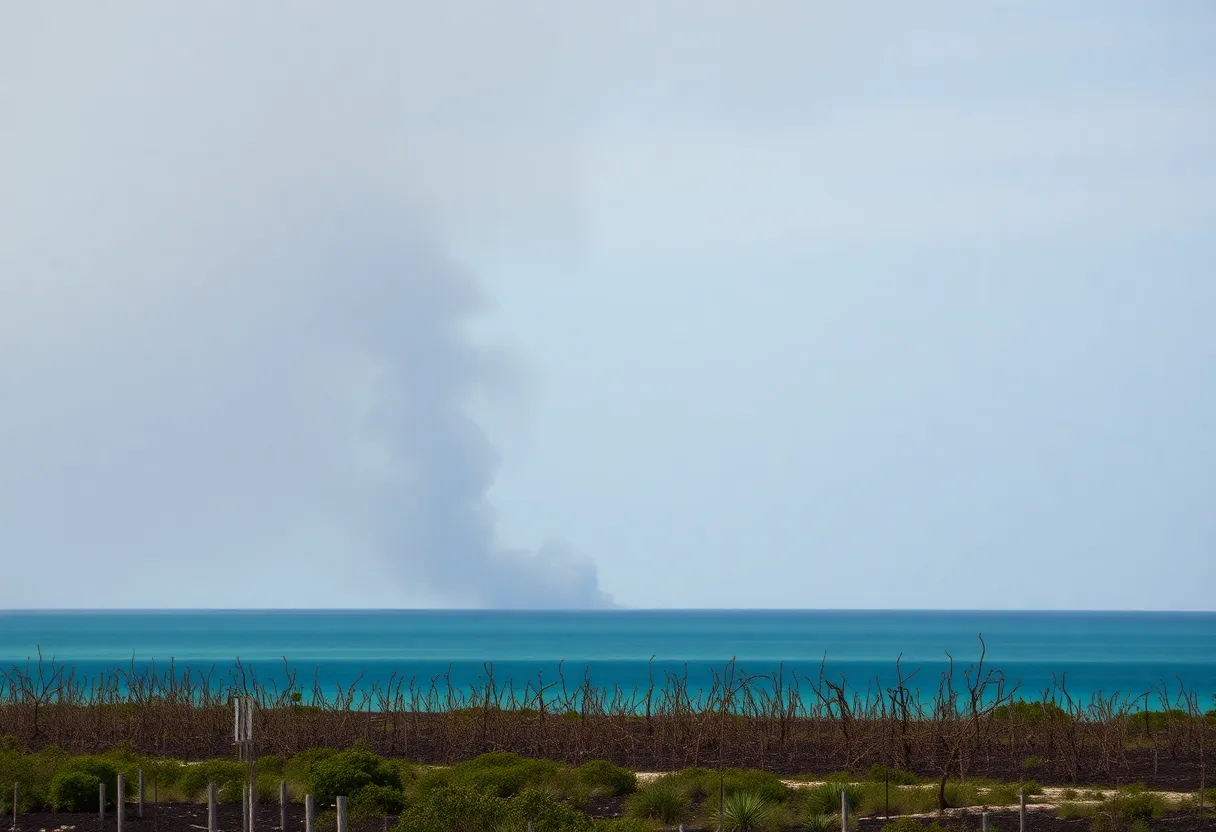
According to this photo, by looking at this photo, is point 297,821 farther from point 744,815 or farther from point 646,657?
point 646,657

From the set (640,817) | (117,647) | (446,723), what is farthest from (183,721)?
(117,647)

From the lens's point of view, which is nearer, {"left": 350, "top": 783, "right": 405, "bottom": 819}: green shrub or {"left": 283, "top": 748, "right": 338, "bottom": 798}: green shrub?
{"left": 350, "top": 783, "right": 405, "bottom": 819}: green shrub

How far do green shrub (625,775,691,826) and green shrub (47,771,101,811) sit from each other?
8.30 metres

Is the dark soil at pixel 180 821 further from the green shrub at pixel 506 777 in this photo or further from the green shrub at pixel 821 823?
the green shrub at pixel 821 823

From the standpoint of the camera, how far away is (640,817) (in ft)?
62.1

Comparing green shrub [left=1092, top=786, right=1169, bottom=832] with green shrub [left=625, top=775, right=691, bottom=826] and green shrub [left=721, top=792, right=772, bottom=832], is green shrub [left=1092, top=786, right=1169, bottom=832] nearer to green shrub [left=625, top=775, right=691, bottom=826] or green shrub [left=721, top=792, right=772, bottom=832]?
green shrub [left=721, top=792, right=772, bottom=832]

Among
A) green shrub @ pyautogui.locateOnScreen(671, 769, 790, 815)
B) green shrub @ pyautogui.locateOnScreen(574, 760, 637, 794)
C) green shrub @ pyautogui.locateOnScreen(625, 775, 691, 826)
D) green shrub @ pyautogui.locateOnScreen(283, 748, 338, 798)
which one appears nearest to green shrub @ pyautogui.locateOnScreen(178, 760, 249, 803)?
green shrub @ pyautogui.locateOnScreen(283, 748, 338, 798)

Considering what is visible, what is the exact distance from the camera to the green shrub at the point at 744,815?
692 inches

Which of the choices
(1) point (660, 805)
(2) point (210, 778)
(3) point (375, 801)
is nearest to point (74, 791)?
(2) point (210, 778)

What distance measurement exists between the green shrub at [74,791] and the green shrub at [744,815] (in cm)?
978

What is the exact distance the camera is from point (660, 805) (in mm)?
19000

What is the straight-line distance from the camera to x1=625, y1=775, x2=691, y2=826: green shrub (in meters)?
18.9

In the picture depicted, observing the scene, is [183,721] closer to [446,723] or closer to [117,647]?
[446,723]

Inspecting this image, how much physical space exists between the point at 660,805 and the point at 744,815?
5.88 feet
